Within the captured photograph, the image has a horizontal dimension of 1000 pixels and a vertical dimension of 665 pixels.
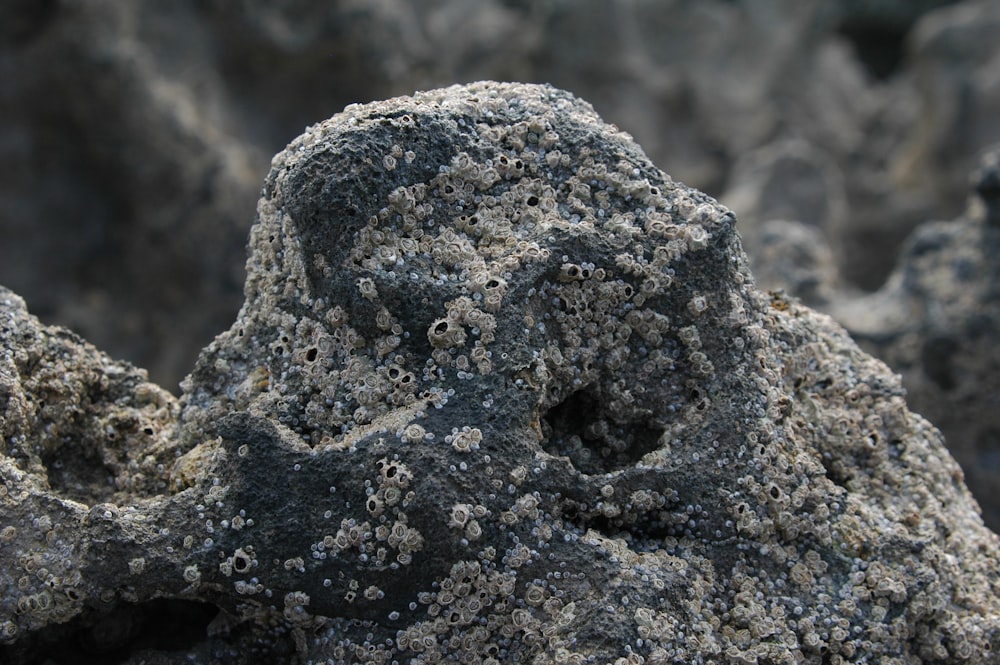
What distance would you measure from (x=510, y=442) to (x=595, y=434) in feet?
0.68

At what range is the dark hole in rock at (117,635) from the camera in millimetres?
1680

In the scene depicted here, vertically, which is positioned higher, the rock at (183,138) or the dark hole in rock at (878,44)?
the dark hole in rock at (878,44)

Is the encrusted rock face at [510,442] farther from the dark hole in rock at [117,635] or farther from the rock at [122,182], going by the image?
the rock at [122,182]

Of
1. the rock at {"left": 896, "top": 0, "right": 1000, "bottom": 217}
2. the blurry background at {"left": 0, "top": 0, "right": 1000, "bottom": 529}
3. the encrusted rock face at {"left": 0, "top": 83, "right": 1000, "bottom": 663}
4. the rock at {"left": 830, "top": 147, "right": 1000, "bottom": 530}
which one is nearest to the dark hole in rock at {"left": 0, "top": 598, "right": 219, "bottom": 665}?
the encrusted rock face at {"left": 0, "top": 83, "right": 1000, "bottom": 663}

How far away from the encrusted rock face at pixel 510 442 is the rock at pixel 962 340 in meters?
1.64

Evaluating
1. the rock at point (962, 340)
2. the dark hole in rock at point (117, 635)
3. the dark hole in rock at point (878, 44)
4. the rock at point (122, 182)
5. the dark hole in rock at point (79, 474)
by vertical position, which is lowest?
A: the dark hole in rock at point (117, 635)

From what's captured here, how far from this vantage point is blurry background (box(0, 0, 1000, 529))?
11.5ft

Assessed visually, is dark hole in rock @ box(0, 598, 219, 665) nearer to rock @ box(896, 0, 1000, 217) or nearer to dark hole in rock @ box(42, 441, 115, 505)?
dark hole in rock @ box(42, 441, 115, 505)

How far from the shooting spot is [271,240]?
5.66ft

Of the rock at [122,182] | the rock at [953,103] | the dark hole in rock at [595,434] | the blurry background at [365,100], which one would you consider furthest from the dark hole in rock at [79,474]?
the rock at [953,103]

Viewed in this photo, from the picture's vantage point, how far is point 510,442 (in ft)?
5.04

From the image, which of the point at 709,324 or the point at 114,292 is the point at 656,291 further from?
the point at 114,292

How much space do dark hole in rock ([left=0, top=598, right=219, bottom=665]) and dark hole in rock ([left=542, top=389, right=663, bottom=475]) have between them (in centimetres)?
64

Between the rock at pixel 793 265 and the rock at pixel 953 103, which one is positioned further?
the rock at pixel 953 103
